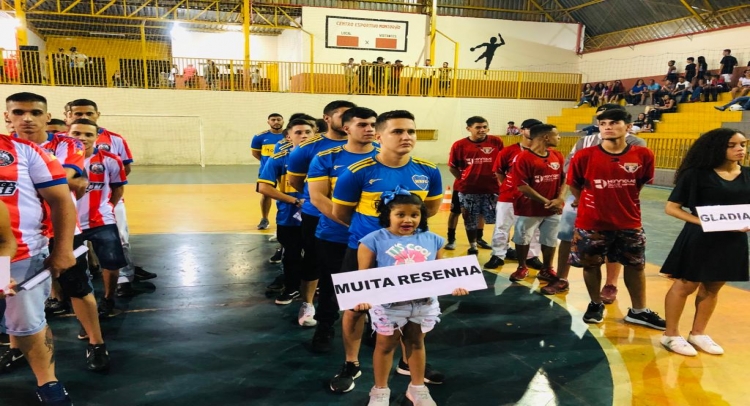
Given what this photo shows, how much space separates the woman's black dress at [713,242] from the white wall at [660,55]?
19.6m

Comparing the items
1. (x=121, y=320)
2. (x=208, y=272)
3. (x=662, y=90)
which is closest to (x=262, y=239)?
(x=208, y=272)

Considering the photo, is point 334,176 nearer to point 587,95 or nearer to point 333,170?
point 333,170

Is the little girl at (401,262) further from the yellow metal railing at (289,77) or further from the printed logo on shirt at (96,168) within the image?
the yellow metal railing at (289,77)

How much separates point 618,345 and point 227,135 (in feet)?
54.8

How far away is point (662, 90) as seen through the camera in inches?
765

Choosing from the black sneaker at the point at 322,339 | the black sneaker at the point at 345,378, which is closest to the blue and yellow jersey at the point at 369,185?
the black sneaker at the point at 345,378

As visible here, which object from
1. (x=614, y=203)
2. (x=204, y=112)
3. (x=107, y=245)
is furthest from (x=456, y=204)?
(x=204, y=112)

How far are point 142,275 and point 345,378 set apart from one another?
321 centimetres

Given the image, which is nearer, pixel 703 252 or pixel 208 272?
pixel 703 252

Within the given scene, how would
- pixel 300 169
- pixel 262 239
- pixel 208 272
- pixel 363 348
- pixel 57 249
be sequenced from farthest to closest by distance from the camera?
1. pixel 262 239
2. pixel 208 272
3. pixel 300 169
4. pixel 363 348
5. pixel 57 249

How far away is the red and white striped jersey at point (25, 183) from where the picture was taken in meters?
2.42

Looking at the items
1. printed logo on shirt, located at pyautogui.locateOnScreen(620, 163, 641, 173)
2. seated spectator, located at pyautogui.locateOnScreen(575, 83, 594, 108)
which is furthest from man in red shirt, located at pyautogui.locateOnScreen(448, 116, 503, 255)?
seated spectator, located at pyautogui.locateOnScreen(575, 83, 594, 108)

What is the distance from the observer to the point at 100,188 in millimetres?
4180

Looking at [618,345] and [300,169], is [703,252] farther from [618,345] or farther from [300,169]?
[300,169]
